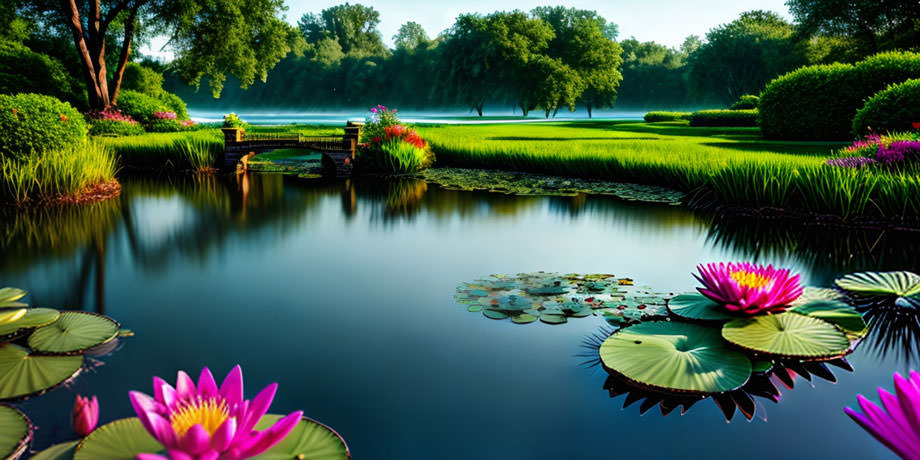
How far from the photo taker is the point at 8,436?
2.74m

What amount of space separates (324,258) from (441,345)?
3.23 m

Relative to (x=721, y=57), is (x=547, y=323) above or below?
below

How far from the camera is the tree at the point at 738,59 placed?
153 ft

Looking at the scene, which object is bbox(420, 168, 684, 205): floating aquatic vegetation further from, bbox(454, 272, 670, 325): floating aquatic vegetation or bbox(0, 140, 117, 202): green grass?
bbox(0, 140, 117, 202): green grass

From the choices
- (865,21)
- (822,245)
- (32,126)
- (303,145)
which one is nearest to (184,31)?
(303,145)

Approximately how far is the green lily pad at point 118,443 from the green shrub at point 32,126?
10218 mm

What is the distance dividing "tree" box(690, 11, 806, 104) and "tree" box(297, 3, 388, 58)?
43.8 metres

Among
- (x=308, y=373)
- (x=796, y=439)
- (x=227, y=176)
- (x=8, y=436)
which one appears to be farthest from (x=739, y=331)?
(x=227, y=176)

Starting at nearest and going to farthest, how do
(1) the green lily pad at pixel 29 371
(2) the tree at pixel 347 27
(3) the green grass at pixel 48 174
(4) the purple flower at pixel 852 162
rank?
(1) the green lily pad at pixel 29 371 < (4) the purple flower at pixel 852 162 < (3) the green grass at pixel 48 174 < (2) the tree at pixel 347 27

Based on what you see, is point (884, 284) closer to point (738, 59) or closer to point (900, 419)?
point (900, 419)

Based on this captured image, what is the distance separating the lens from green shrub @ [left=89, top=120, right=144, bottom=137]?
2261 centimetres

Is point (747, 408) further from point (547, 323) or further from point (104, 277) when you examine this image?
point (104, 277)

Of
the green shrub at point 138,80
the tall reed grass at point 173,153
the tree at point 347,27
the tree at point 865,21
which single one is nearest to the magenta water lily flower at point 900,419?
the tall reed grass at point 173,153

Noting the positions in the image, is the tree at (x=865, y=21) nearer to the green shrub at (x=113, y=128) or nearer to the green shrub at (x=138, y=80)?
the green shrub at (x=113, y=128)
